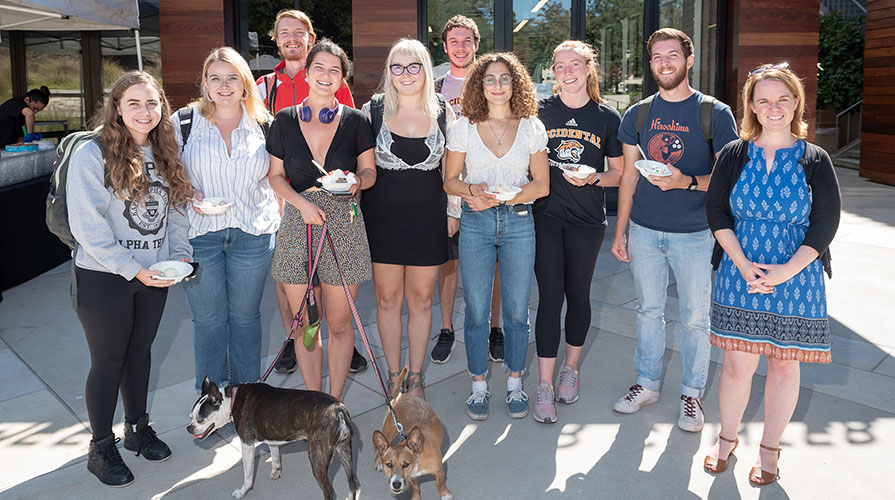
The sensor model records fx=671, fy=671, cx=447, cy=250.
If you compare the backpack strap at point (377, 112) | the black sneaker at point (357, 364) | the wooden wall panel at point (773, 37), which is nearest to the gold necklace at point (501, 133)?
the backpack strap at point (377, 112)

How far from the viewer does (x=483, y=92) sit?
12.0ft

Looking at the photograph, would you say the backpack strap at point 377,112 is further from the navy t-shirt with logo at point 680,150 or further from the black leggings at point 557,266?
the navy t-shirt with logo at point 680,150

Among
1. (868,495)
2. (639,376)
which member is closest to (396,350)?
(639,376)

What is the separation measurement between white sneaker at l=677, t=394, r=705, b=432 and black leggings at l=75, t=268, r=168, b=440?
2797 millimetres

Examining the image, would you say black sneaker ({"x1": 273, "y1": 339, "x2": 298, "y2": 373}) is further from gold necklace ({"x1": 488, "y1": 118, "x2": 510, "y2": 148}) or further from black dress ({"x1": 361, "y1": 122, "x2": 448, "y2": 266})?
gold necklace ({"x1": 488, "y1": 118, "x2": 510, "y2": 148})

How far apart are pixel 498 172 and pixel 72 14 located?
5714 millimetres

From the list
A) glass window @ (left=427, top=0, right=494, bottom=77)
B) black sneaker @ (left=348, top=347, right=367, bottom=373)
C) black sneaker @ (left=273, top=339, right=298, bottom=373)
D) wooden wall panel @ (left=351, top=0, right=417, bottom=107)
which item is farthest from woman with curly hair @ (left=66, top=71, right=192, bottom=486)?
glass window @ (left=427, top=0, right=494, bottom=77)

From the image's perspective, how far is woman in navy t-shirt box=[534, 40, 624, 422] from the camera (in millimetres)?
3766

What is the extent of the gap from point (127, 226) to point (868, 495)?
3.59 m

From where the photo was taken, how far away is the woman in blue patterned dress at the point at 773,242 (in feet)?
9.64

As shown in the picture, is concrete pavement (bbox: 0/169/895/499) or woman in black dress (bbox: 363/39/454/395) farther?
woman in black dress (bbox: 363/39/454/395)

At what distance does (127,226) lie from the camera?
10.3ft

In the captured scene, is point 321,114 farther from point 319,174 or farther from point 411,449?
point 411,449

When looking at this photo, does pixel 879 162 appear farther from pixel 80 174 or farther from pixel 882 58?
pixel 80 174
